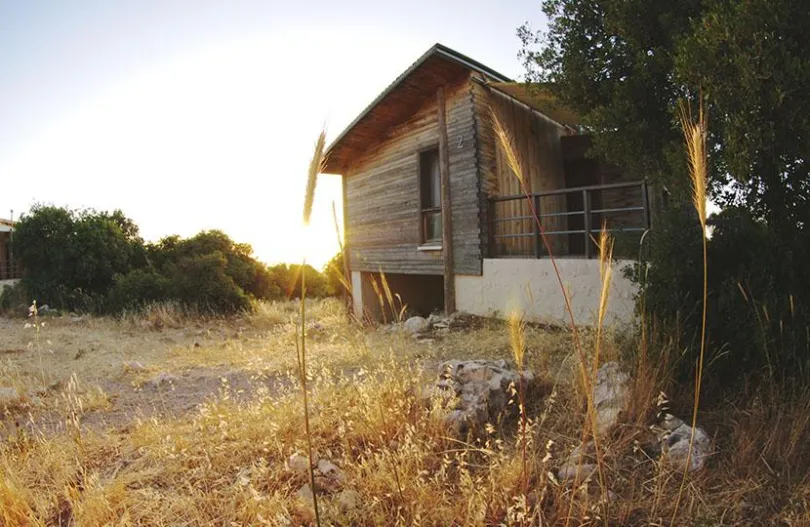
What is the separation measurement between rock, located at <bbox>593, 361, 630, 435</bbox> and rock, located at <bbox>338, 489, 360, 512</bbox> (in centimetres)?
181

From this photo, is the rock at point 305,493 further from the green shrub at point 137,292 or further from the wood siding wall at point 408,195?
the green shrub at point 137,292

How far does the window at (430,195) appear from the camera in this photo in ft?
34.6

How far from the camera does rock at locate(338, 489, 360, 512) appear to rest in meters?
2.72

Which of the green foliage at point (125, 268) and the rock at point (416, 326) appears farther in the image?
the green foliage at point (125, 268)

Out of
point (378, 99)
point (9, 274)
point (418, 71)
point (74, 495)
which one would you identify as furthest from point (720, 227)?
point (9, 274)

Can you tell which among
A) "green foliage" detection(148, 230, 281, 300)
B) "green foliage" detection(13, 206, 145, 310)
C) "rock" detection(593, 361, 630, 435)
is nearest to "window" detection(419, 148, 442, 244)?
Result: "rock" detection(593, 361, 630, 435)

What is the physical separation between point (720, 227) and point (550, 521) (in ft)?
10.8

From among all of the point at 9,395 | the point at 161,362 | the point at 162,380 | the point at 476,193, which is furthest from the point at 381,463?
the point at 476,193

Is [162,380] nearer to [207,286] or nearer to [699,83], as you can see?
[699,83]

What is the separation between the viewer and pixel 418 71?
31.4 ft

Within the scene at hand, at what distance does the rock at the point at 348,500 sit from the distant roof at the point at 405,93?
694 cm

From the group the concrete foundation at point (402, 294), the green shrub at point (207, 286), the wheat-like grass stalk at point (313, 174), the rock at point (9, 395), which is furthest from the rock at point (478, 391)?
the green shrub at point (207, 286)

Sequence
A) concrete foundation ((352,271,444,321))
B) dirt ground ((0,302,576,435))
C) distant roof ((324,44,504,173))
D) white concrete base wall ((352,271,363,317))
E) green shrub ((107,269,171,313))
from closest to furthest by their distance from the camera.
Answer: dirt ground ((0,302,576,435))
distant roof ((324,44,504,173))
concrete foundation ((352,271,444,321))
white concrete base wall ((352,271,363,317))
green shrub ((107,269,171,313))

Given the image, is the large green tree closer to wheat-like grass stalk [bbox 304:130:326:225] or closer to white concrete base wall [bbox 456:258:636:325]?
white concrete base wall [bbox 456:258:636:325]
